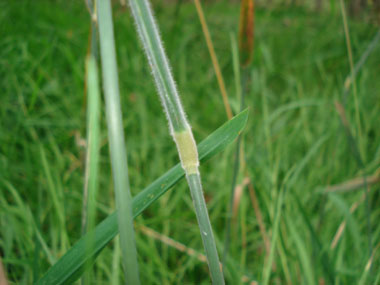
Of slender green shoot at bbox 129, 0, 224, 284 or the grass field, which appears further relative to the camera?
the grass field

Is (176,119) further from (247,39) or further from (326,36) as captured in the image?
(326,36)

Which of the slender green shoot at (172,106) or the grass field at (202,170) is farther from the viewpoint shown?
the grass field at (202,170)

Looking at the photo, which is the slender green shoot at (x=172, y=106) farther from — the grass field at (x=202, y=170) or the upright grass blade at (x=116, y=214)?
the grass field at (x=202, y=170)

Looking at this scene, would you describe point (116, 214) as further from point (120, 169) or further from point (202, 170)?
point (202, 170)

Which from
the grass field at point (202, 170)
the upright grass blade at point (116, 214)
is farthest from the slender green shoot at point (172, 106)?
the grass field at point (202, 170)

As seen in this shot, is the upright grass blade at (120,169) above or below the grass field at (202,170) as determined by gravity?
above

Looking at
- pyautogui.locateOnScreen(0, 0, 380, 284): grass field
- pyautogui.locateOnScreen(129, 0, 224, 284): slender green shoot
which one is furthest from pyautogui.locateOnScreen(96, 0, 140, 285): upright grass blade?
pyautogui.locateOnScreen(0, 0, 380, 284): grass field

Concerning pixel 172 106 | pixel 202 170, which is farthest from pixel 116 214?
pixel 202 170

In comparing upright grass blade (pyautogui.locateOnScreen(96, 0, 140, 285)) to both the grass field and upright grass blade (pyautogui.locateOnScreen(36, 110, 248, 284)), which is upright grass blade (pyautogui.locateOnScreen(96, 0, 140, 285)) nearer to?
upright grass blade (pyautogui.locateOnScreen(36, 110, 248, 284))
